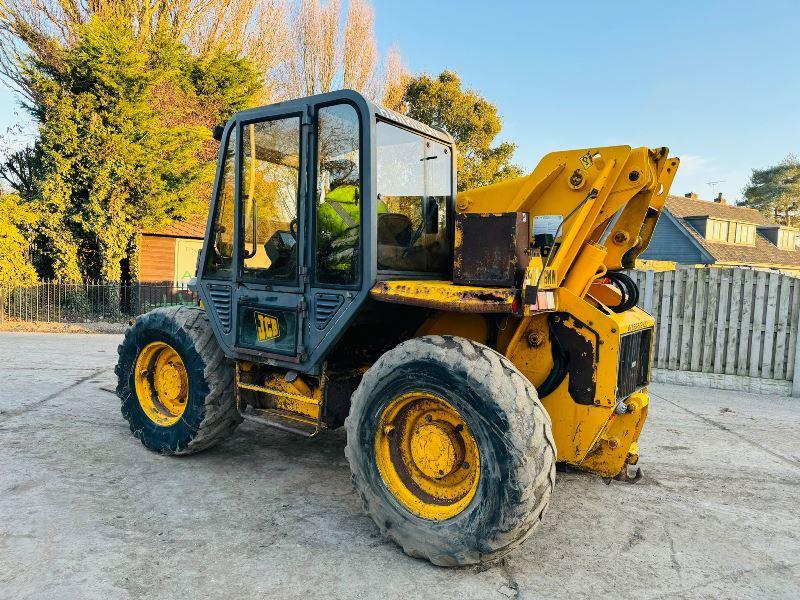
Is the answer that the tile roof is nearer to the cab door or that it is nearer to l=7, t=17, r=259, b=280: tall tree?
l=7, t=17, r=259, b=280: tall tree

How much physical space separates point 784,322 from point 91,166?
14.8m

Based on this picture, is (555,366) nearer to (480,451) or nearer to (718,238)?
(480,451)

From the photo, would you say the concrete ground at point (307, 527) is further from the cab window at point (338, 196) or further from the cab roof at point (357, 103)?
the cab roof at point (357, 103)

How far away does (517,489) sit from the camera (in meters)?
2.79

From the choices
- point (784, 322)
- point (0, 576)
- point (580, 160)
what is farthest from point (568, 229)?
point (784, 322)

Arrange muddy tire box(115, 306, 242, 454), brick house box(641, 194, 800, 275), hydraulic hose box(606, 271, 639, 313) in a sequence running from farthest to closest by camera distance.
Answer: brick house box(641, 194, 800, 275) → muddy tire box(115, 306, 242, 454) → hydraulic hose box(606, 271, 639, 313)

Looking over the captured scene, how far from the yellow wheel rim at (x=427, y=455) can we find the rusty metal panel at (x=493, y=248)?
0.71 m

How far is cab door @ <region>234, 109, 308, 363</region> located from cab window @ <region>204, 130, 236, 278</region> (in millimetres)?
123

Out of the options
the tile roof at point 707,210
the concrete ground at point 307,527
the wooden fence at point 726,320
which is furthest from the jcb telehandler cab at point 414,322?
the tile roof at point 707,210

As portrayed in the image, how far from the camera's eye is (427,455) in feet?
10.6

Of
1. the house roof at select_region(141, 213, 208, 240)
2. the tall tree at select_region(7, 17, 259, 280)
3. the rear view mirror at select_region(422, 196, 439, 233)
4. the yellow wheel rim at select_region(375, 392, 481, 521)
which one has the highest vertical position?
the tall tree at select_region(7, 17, 259, 280)

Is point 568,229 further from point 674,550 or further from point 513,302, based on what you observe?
point 674,550

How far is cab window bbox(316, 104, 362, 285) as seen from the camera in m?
3.67

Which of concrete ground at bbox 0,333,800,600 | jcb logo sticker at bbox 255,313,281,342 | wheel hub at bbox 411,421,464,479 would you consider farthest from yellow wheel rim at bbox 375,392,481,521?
jcb logo sticker at bbox 255,313,281,342
